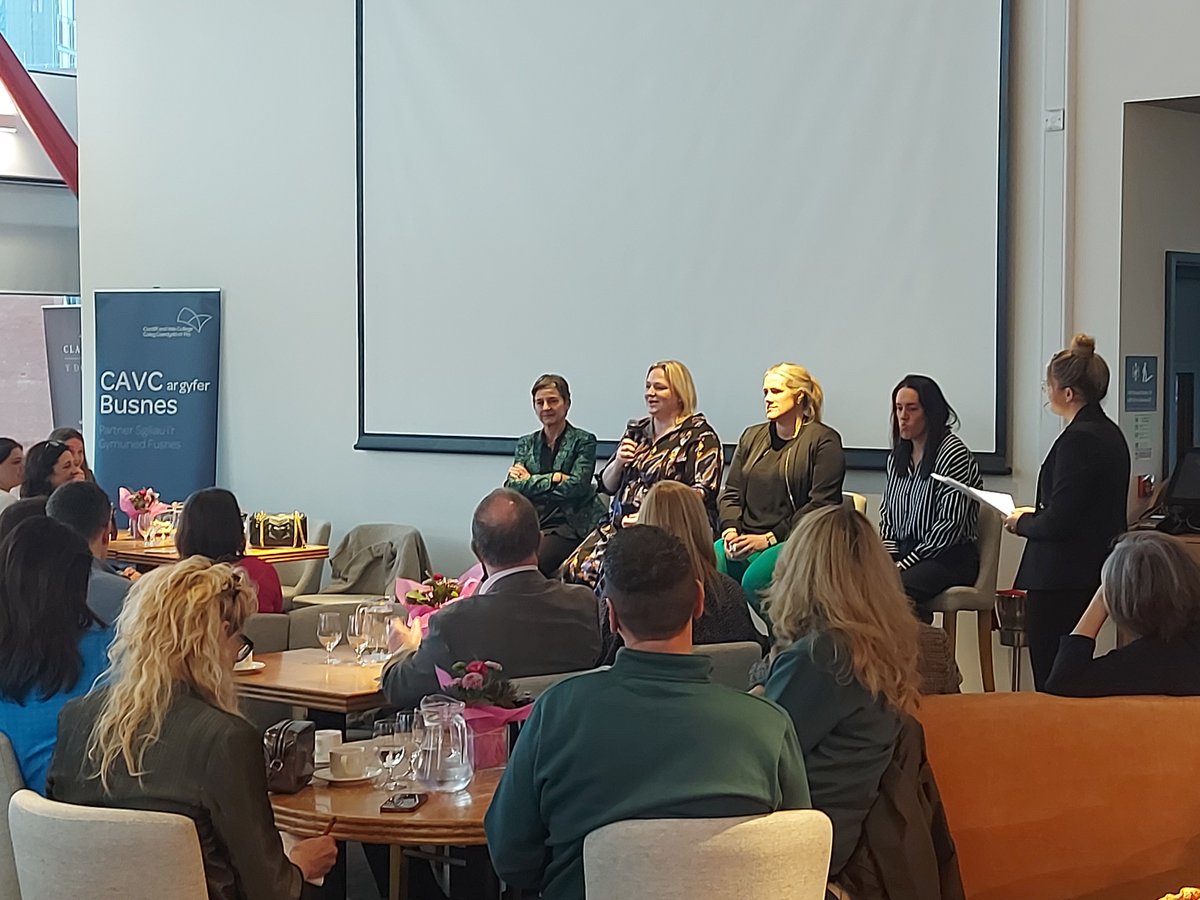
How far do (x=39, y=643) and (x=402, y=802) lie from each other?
94cm

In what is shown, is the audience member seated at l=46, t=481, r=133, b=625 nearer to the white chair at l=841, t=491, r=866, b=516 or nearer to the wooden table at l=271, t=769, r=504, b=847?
the wooden table at l=271, t=769, r=504, b=847

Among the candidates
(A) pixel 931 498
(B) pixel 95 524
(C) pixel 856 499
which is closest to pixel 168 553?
(B) pixel 95 524

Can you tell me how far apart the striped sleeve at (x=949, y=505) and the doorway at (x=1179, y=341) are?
1068mm

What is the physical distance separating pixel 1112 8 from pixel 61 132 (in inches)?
301

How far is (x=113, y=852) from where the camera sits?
273 centimetres

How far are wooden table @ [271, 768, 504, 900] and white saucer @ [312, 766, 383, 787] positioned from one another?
0.02 metres

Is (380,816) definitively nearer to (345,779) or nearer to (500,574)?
(345,779)

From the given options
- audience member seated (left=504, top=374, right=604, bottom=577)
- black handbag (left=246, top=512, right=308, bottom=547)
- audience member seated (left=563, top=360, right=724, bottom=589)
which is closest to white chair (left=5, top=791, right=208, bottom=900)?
audience member seated (left=563, top=360, right=724, bottom=589)

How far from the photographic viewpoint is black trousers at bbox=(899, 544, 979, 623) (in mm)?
6387

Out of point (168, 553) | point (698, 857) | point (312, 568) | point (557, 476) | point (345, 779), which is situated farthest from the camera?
point (312, 568)

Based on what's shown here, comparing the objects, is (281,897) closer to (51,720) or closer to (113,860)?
(113,860)

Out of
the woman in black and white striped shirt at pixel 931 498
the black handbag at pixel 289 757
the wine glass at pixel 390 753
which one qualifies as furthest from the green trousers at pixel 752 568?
the black handbag at pixel 289 757

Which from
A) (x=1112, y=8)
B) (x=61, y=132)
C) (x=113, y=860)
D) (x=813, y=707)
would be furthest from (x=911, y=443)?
(x=61, y=132)

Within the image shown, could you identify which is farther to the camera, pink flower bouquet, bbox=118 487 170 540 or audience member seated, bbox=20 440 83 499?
pink flower bouquet, bbox=118 487 170 540
